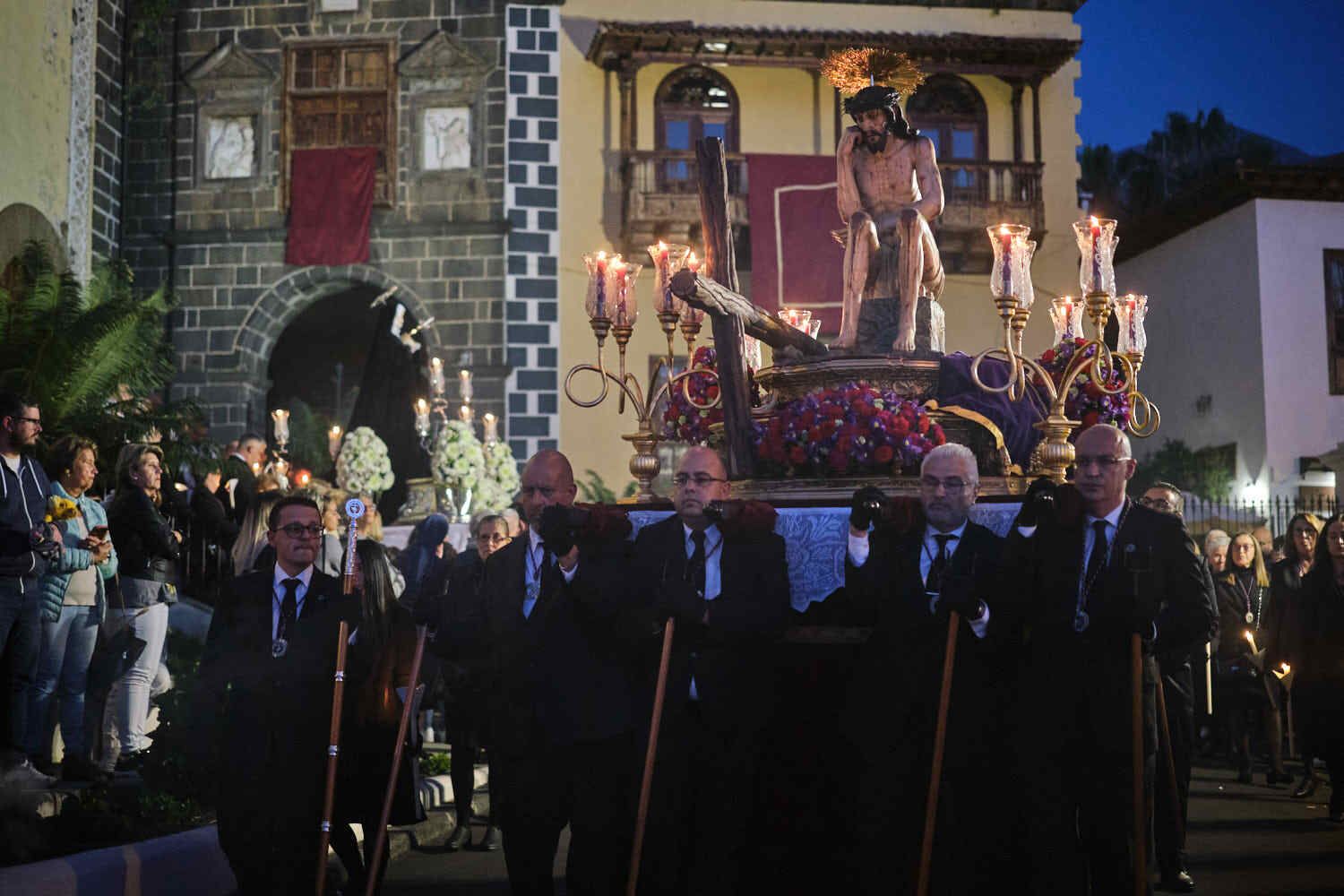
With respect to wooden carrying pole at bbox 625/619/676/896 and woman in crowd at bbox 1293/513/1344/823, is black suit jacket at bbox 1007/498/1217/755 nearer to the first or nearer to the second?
wooden carrying pole at bbox 625/619/676/896

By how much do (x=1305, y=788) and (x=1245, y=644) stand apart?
139cm

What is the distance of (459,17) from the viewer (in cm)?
2073

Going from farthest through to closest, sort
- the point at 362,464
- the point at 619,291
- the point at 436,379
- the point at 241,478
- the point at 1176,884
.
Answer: the point at 436,379
the point at 362,464
the point at 241,478
the point at 619,291
the point at 1176,884

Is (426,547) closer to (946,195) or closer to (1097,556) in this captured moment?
(1097,556)

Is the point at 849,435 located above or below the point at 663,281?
below

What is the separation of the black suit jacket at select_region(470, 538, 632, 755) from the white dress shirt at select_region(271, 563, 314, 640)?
2.01ft

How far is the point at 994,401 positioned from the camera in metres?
7.74

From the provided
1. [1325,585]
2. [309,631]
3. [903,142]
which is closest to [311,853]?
[309,631]

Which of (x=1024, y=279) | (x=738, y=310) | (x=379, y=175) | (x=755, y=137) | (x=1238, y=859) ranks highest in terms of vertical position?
(x=755, y=137)

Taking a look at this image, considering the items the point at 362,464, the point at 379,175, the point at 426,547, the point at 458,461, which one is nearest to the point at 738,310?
the point at 426,547

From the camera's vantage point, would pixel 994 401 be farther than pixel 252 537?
No

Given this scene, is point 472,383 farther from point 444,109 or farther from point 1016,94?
point 1016,94

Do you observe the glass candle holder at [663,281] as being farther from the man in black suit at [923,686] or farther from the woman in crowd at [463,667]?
the man in black suit at [923,686]

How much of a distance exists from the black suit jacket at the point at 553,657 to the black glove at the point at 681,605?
0.18 metres
